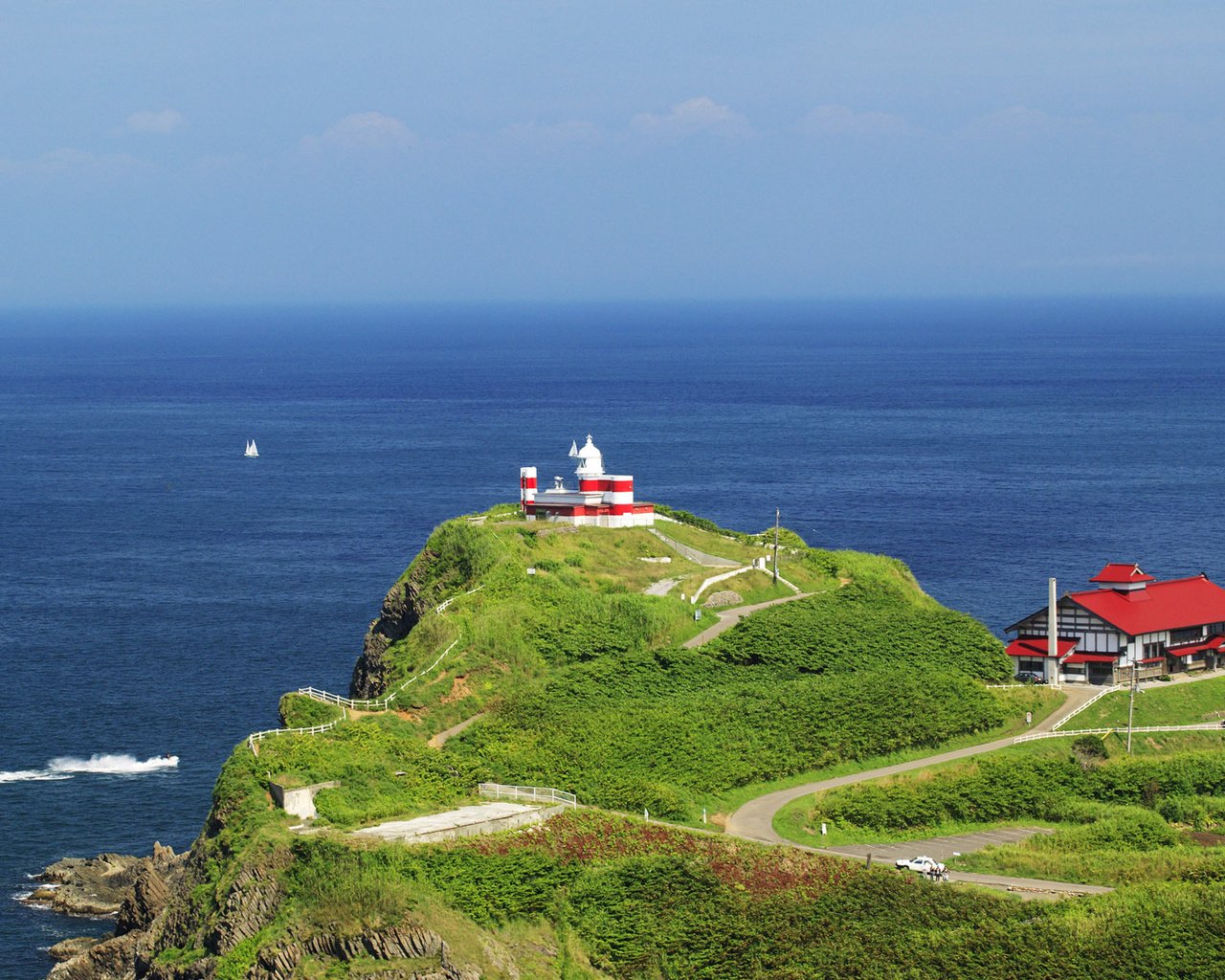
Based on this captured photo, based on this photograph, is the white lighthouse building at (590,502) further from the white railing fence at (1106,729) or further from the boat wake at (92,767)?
the white railing fence at (1106,729)

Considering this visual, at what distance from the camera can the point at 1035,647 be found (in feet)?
281

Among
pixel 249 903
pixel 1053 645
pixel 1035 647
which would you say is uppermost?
pixel 1053 645

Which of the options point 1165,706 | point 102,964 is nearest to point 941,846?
point 1165,706

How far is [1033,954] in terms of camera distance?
51.6m

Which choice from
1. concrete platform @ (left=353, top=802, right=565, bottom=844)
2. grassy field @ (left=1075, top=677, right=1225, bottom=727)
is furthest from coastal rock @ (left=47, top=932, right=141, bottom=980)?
grassy field @ (left=1075, top=677, right=1225, bottom=727)

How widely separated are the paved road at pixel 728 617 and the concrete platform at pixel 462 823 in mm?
20464

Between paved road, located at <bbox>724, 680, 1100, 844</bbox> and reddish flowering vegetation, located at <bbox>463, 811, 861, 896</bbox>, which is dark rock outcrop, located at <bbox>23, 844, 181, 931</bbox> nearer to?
reddish flowering vegetation, located at <bbox>463, 811, 861, 896</bbox>

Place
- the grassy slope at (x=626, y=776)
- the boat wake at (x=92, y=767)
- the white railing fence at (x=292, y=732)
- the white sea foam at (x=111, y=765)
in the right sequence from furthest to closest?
1. the white sea foam at (x=111, y=765)
2. the boat wake at (x=92, y=767)
3. the white railing fence at (x=292, y=732)
4. the grassy slope at (x=626, y=776)

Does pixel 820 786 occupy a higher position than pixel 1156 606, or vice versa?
pixel 1156 606

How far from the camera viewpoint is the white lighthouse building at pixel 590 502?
95.4m

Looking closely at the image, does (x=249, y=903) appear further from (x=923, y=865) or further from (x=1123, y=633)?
(x=1123, y=633)

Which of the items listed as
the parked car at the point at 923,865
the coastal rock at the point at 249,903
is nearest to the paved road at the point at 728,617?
the parked car at the point at 923,865

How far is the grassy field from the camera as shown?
3081 inches

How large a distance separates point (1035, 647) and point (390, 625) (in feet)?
100
